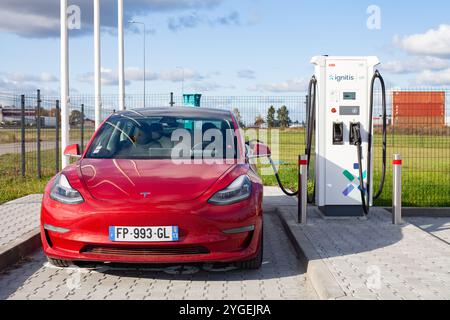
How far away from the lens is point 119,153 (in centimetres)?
633

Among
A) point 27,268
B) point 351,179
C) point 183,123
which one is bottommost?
point 27,268

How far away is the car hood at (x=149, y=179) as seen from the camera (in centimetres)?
516

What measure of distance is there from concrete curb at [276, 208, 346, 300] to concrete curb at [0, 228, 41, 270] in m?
3.04

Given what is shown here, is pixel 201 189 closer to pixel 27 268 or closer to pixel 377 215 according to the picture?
pixel 27 268

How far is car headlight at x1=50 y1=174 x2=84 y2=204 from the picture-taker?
5254mm

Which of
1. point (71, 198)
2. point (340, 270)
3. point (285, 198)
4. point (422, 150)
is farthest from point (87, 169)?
point (422, 150)

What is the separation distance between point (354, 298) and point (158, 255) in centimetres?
172

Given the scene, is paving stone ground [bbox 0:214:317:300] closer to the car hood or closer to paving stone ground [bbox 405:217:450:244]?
the car hood

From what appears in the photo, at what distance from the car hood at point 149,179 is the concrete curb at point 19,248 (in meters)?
1.18

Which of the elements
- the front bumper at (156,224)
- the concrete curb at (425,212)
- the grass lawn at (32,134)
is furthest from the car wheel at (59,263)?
the grass lawn at (32,134)

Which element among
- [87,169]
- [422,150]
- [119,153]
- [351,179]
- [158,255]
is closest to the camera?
[158,255]

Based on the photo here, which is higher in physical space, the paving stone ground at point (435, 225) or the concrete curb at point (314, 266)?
the concrete curb at point (314, 266)

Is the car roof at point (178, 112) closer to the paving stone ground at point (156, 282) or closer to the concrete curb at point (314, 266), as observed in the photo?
Result: the concrete curb at point (314, 266)

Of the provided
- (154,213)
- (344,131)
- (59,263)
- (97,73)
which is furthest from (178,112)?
(97,73)
